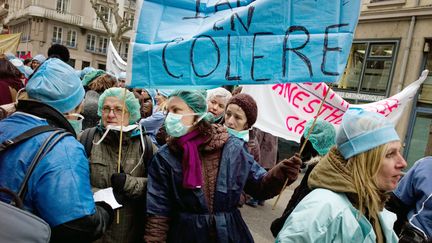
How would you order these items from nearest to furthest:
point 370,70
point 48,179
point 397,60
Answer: point 48,179, point 397,60, point 370,70

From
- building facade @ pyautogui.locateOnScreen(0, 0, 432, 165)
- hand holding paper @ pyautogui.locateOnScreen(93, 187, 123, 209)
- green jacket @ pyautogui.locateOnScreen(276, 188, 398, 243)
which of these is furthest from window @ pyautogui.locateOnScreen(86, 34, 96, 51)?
green jacket @ pyautogui.locateOnScreen(276, 188, 398, 243)

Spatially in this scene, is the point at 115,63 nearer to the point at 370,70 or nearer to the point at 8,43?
the point at 8,43

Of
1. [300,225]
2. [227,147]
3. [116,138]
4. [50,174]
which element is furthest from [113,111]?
[300,225]

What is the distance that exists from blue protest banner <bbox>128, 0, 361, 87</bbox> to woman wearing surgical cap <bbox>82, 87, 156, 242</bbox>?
0.42 m

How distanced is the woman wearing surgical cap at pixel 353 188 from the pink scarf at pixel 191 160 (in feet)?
2.07

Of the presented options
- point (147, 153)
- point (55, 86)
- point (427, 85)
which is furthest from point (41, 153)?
point (427, 85)

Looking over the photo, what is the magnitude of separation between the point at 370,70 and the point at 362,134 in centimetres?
1190

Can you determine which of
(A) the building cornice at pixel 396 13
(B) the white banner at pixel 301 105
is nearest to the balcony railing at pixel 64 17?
(A) the building cornice at pixel 396 13

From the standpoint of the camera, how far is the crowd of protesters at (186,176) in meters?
1.65

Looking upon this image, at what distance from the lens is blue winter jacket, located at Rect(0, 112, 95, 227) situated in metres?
1.58

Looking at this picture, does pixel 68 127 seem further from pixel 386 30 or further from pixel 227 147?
pixel 386 30

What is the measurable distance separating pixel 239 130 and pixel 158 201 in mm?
1429

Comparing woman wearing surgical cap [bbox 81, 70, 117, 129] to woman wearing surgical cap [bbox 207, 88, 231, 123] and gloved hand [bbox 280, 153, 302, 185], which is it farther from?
gloved hand [bbox 280, 153, 302, 185]

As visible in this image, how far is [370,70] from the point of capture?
12633 mm
